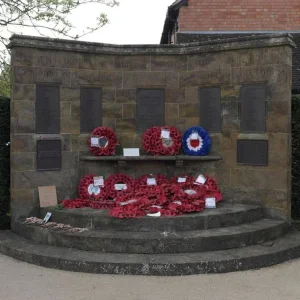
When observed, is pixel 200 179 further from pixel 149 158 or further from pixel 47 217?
pixel 47 217

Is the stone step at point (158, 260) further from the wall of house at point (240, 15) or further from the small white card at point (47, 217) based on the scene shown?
the wall of house at point (240, 15)

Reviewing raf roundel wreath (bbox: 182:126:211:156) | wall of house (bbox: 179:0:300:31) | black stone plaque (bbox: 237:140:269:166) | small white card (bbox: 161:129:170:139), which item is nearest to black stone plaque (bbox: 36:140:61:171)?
small white card (bbox: 161:129:170:139)

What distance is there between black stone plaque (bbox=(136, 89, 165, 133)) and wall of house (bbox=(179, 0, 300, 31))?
8372 mm

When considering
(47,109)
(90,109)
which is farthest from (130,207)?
(47,109)

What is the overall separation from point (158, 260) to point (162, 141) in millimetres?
2976

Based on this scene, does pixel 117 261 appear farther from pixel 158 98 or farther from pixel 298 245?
pixel 158 98

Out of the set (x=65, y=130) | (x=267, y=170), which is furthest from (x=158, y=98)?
(x=267, y=170)

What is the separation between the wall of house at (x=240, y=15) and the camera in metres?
15.6

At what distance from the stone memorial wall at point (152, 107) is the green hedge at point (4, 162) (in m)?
0.27

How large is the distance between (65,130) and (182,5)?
10059mm

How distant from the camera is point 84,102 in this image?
7.86 meters

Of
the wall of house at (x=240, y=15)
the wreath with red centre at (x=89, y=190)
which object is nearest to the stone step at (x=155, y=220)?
the wreath with red centre at (x=89, y=190)

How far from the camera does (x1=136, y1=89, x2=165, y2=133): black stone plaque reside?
8.16m

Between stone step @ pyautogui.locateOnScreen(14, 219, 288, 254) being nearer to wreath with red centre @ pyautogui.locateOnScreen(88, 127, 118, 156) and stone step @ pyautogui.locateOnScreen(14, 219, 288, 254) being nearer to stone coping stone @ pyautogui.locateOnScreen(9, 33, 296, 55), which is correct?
wreath with red centre @ pyautogui.locateOnScreen(88, 127, 118, 156)
